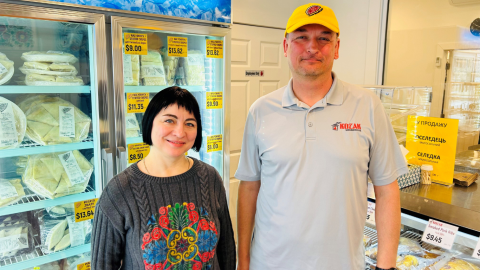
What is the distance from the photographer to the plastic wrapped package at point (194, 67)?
256 centimetres

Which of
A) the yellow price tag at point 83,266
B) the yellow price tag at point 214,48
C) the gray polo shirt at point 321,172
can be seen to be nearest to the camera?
the gray polo shirt at point 321,172

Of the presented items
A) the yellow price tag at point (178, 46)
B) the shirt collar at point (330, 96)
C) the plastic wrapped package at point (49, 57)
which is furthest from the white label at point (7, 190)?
the shirt collar at point (330, 96)

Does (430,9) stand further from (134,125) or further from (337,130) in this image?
(134,125)

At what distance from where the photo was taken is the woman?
126cm

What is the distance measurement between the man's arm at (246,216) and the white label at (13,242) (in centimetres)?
133

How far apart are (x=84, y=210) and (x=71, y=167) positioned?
0.28 metres

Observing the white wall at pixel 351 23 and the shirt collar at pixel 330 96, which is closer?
the shirt collar at pixel 330 96

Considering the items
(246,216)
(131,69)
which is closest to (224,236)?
(246,216)

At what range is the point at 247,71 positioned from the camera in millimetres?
3785

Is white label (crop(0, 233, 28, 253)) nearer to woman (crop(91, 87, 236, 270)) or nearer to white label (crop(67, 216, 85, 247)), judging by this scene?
white label (crop(67, 216, 85, 247))

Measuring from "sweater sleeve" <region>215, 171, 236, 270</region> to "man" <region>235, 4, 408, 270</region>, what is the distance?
121mm

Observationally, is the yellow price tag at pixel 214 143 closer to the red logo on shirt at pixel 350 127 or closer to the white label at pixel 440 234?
the red logo on shirt at pixel 350 127

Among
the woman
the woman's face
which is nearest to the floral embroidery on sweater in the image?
the woman

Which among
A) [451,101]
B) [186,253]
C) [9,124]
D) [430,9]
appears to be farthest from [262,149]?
[430,9]
